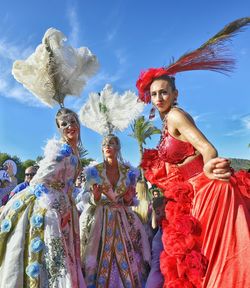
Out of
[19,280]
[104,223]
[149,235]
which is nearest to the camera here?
[19,280]

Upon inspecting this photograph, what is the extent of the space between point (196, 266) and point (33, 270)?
152 centimetres

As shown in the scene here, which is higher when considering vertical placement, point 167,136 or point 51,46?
point 51,46

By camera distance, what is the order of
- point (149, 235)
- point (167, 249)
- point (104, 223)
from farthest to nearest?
point (149, 235) → point (104, 223) → point (167, 249)

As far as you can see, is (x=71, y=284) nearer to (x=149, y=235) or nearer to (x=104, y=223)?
(x=104, y=223)

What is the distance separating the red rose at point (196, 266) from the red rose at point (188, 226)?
13cm

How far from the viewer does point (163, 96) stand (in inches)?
116

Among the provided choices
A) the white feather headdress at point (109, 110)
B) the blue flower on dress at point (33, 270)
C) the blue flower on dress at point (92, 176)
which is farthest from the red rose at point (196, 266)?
the white feather headdress at point (109, 110)

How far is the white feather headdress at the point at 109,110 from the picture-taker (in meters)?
5.10

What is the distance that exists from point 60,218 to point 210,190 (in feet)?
5.38

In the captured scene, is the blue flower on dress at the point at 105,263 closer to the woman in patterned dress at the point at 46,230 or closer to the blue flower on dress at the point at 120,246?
the blue flower on dress at the point at 120,246

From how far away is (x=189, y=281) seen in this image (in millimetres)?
2357

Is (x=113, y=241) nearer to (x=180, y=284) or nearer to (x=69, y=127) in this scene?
(x=69, y=127)

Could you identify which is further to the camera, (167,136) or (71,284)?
(71,284)

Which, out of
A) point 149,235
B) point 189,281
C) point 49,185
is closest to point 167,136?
point 189,281
